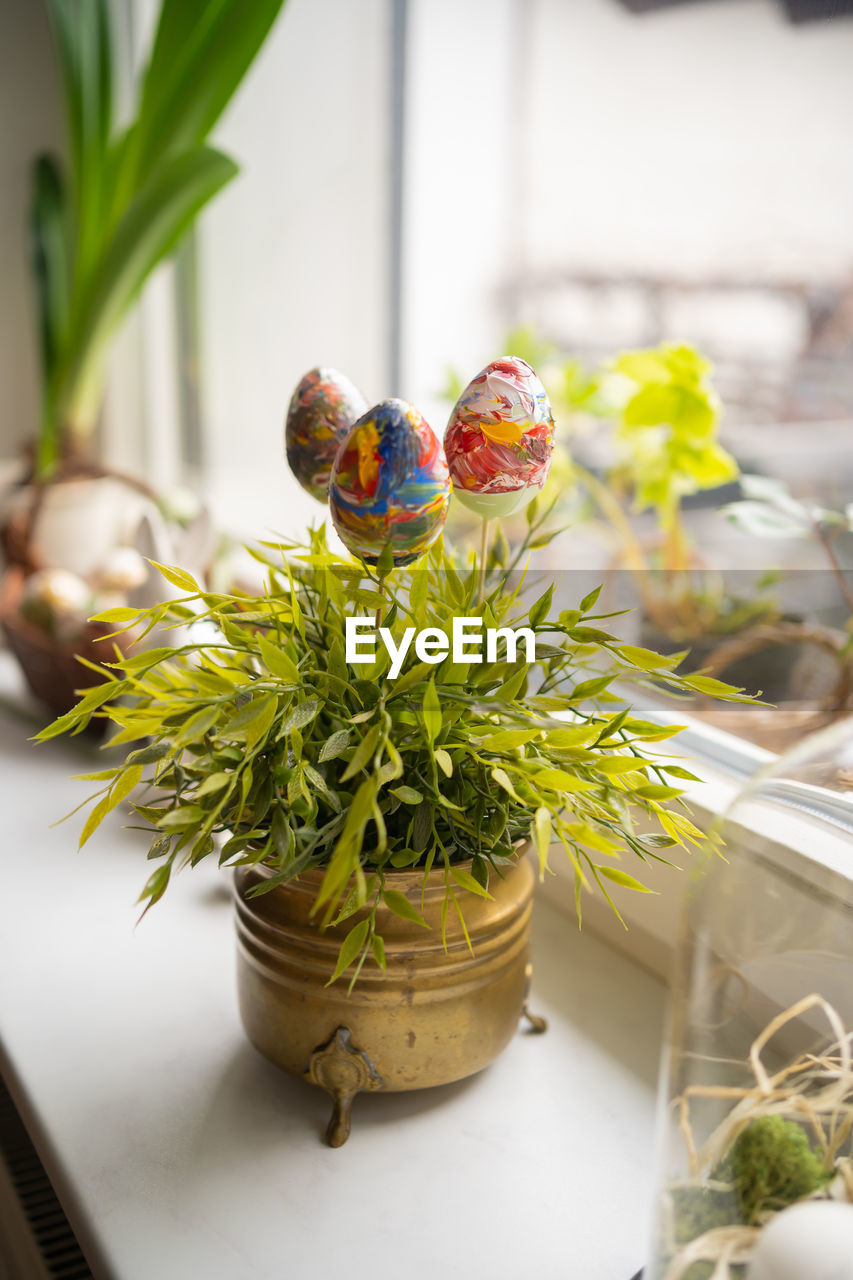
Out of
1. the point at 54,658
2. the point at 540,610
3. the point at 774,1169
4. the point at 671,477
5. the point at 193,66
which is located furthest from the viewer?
the point at 193,66

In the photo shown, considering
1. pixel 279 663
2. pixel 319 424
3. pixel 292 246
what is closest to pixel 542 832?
pixel 279 663

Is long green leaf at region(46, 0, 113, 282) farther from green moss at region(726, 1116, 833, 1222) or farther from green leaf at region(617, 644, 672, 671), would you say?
green moss at region(726, 1116, 833, 1222)

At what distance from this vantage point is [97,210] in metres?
1.24

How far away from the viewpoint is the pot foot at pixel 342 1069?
19.3 inches

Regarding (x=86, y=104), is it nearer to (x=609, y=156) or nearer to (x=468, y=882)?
(x=609, y=156)

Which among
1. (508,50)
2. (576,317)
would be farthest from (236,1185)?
(508,50)

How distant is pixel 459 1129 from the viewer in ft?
1.77

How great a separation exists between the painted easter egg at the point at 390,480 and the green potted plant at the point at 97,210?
56 centimetres

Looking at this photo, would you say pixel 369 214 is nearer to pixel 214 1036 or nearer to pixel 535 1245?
pixel 214 1036

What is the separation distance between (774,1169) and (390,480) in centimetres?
31

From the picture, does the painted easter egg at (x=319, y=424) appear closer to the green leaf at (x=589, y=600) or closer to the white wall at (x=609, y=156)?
the green leaf at (x=589, y=600)

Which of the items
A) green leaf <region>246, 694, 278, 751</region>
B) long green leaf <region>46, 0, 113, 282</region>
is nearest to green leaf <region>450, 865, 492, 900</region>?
green leaf <region>246, 694, 278, 751</region>

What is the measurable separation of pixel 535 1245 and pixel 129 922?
37 centimetres

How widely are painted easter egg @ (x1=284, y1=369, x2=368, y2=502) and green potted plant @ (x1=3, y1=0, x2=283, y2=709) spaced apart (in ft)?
1.46
